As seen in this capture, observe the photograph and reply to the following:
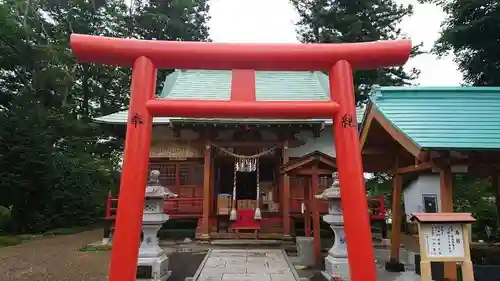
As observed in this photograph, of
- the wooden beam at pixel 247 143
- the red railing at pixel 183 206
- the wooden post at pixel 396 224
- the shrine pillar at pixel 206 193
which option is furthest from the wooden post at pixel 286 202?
the wooden post at pixel 396 224

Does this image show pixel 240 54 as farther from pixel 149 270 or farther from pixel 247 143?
pixel 247 143

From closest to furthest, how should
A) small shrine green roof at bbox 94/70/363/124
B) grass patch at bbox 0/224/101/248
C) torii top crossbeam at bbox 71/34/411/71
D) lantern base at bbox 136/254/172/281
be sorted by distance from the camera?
torii top crossbeam at bbox 71/34/411/71 < lantern base at bbox 136/254/172/281 < grass patch at bbox 0/224/101/248 < small shrine green roof at bbox 94/70/363/124

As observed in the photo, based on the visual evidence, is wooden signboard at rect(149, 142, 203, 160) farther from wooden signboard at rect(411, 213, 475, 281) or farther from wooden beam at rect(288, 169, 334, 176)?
wooden signboard at rect(411, 213, 475, 281)

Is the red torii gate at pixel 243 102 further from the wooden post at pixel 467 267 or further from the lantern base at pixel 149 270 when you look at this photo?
the lantern base at pixel 149 270

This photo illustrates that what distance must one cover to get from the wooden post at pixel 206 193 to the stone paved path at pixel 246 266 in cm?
239

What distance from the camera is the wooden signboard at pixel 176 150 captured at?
13836mm

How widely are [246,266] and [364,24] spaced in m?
17.2

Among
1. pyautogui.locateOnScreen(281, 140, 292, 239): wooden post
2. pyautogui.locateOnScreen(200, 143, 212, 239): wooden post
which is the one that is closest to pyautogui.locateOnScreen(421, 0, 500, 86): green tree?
pyautogui.locateOnScreen(281, 140, 292, 239): wooden post

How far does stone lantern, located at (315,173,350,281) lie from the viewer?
23.0 ft

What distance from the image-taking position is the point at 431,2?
13.8 m

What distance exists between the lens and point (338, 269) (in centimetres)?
704

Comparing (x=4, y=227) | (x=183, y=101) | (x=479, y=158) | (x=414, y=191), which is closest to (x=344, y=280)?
(x=479, y=158)

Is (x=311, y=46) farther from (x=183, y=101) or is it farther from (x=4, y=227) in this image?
(x=4, y=227)

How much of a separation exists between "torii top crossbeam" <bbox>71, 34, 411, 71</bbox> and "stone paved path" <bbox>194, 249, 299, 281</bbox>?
14.1 feet
